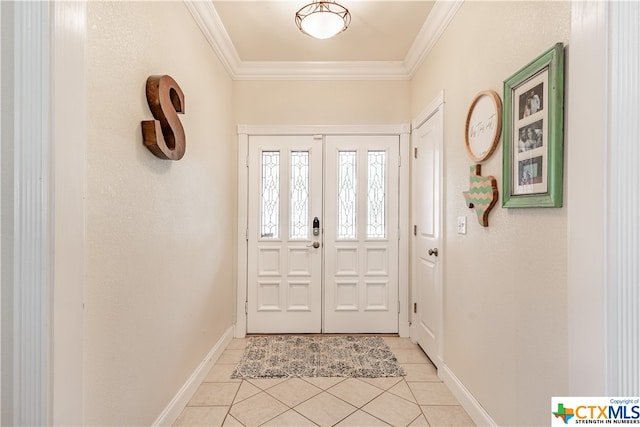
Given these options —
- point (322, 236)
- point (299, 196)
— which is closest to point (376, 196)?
point (322, 236)

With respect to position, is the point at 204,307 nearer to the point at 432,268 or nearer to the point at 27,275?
the point at 27,275

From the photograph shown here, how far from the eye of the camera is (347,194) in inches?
122

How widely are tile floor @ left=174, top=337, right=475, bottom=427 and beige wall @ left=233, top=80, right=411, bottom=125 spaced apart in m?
2.37

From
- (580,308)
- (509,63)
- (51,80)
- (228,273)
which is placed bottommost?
(228,273)

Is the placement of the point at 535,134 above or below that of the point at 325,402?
above

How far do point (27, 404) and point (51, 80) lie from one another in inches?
39.2

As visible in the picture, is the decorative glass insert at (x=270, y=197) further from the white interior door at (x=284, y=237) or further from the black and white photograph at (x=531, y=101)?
the black and white photograph at (x=531, y=101)

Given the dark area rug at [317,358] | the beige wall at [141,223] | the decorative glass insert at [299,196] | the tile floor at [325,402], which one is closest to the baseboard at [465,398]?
the tile floor at [325,402]

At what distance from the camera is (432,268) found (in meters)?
2.48

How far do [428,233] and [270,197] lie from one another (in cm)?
160

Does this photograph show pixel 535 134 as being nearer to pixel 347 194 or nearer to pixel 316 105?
pixel 347 194

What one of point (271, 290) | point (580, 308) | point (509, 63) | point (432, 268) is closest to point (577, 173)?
point (580, 308)

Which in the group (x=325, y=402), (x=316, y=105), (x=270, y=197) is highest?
Answer: (x=316, y=105)

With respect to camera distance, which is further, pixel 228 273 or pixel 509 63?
pixel 228 273
